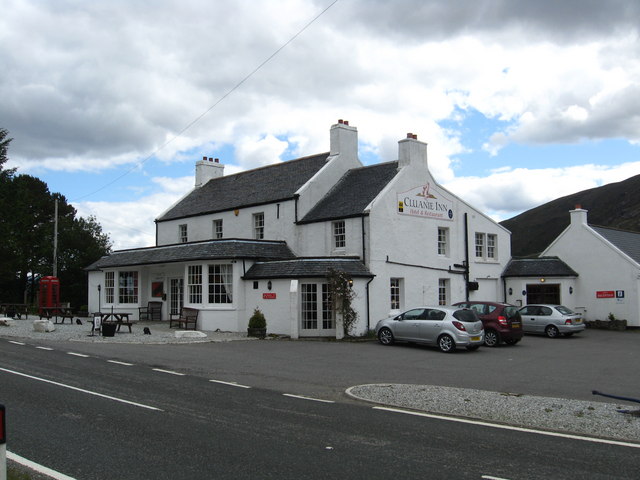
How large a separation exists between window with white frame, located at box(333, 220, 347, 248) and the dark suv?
7418mm

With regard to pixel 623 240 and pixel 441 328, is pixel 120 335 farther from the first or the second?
pixel 623 240

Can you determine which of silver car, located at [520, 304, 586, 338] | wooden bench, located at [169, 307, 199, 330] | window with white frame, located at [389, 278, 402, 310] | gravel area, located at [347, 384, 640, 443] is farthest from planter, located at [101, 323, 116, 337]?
silver car, located at [520, 304, 586, 338]

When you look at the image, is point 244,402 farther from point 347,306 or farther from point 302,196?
point 302,196

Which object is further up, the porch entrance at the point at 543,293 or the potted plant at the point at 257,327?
the porch entrance at the point at 543,293

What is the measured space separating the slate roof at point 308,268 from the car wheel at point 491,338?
535 centimetres

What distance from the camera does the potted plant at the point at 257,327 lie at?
79.2 ft

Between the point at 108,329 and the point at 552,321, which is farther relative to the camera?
the point at 552,321

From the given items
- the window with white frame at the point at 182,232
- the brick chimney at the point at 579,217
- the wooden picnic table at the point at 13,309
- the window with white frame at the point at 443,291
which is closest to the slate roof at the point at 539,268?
the brick chimney at the point at 579,217

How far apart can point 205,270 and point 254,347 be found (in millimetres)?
7421

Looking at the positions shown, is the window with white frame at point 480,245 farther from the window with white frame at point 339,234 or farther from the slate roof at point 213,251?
the slate roof at point 213,251

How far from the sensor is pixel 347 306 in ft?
78.0

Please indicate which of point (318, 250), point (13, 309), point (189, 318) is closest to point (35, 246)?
point (13, 309)

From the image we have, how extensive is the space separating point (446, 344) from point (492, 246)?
1456 cm

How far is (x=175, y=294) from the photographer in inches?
1246
